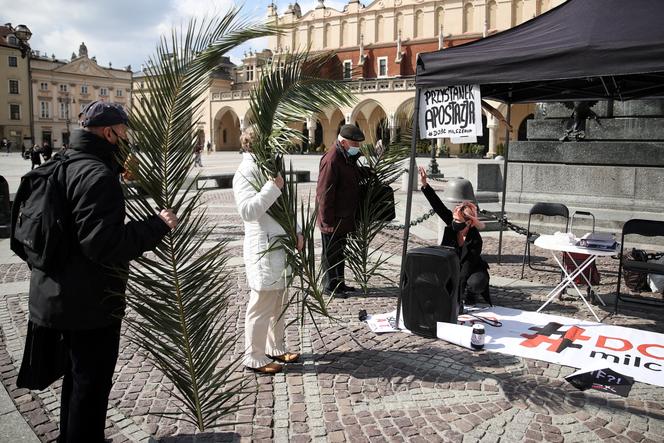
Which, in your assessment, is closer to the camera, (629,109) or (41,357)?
(41,357)

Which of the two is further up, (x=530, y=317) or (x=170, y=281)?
(x=170, y=281)

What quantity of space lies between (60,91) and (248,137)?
84.6 m

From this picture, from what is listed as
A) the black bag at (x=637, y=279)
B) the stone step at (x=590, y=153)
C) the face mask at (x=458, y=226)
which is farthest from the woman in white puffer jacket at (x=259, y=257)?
the stone step at (x=590, y=153)

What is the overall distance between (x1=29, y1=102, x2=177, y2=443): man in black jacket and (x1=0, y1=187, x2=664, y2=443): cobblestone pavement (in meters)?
0.65

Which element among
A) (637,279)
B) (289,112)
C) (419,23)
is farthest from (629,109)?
(419,23)

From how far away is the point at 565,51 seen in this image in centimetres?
425

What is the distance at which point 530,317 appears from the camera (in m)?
5.49

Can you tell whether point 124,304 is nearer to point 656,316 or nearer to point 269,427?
point 269,427

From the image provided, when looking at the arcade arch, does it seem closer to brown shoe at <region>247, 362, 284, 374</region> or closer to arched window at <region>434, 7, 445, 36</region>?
arched window at <region>434, 7, 445, 36</region>

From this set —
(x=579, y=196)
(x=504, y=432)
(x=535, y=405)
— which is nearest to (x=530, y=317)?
(x=535, y=405)

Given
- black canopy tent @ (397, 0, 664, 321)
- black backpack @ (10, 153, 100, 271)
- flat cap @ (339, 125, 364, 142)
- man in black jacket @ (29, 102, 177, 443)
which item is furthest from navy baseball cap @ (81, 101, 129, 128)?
flat cap @ (339, 125, 364, 142)

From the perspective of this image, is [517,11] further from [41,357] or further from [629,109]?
[41,357]

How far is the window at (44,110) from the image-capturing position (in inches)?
2980

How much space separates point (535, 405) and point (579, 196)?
770 cm
